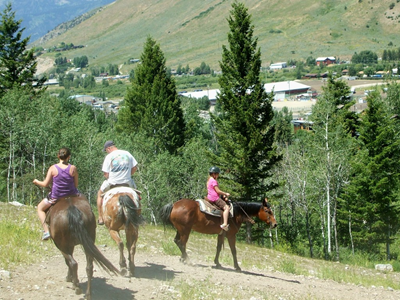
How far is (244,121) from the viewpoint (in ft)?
101

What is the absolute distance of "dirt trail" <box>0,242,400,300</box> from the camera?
385 inches

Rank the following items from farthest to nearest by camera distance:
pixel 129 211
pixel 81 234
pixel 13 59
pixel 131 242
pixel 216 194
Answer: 1. pixel 13 59
2. pixel 216 194
3. pixel 131 242
4. pixel 129 211
5. pixel 81 234

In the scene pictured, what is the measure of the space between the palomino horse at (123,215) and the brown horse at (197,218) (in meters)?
2.28

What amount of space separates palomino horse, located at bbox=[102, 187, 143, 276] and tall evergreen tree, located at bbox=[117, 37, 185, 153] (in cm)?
3391

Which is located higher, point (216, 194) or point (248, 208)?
point (216, 194)

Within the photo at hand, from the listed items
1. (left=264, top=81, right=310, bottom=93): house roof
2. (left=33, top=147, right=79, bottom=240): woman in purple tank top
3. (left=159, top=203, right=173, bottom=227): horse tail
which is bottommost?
(left=159, top=203, right=173, bottom=227): horse tail

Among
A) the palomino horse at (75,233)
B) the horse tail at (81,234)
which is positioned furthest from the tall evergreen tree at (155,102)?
the horse tail at (81,234)

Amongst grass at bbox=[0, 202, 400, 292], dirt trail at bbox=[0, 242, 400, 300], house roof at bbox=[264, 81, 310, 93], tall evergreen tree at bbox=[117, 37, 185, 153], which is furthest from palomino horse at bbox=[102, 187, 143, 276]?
house roof at bbox=[264, 81, 310, 93]

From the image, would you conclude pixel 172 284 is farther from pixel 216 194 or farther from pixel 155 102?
pixel 155 102

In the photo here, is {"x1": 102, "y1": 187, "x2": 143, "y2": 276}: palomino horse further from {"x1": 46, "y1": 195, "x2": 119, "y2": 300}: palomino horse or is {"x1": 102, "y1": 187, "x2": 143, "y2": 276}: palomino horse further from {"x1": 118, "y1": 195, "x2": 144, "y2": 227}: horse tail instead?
{"x1": 46, "y1": 195, "x2": 119, "y2": 300}: palomino horse

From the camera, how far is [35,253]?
40.7ft

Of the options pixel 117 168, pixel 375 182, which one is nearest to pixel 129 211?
pixel 117 168

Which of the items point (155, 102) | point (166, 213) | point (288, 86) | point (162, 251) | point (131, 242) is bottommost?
point (162, 251)

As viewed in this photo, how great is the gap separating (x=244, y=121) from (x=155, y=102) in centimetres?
1647
